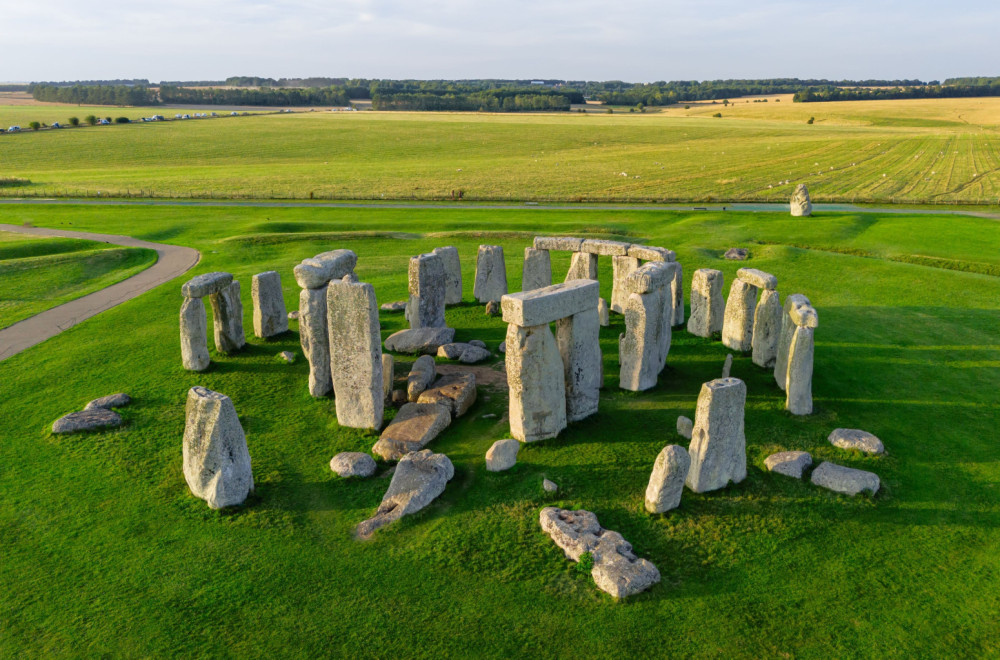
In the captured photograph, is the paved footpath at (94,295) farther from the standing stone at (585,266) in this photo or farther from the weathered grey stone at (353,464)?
the standing stone at (585,266)

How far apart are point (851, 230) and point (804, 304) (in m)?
21.9

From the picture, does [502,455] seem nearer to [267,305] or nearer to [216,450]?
[216,450]

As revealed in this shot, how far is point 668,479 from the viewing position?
10477 mm

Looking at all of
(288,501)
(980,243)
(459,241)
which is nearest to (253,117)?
(459,241)

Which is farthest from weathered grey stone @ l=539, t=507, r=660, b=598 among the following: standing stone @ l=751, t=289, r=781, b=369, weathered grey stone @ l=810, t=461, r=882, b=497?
standing stone @ l=751, t=289, r=781, b=369

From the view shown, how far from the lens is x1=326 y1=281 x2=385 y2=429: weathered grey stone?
1283 cm

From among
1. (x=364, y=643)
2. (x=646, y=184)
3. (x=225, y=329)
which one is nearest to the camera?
(x=364, y=643)

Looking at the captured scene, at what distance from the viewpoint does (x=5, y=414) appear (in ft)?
47.4

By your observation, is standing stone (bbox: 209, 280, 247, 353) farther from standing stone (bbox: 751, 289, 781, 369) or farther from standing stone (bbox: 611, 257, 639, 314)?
standing stone (bbox: 751, 289, 781, 369)

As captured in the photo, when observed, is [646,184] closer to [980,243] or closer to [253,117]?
[980,243]

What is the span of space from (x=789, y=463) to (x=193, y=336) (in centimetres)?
1285

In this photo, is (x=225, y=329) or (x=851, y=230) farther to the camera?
(x=851, y=230)

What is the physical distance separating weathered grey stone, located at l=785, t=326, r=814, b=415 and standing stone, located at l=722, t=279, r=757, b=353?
2.95 metres

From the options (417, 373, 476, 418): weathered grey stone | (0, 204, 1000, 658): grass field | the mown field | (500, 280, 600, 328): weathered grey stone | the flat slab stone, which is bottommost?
(0, 204, 1000, 658): grass field
